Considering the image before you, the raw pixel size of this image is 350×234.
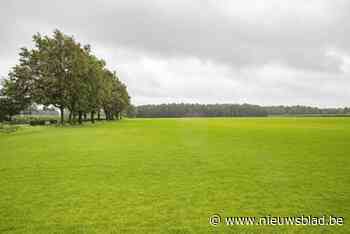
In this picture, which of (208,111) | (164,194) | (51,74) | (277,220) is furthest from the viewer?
(208,111)

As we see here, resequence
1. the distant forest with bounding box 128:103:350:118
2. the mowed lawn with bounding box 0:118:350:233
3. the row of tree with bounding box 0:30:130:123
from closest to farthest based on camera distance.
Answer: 1. the mowed lawn with bounding box 0:118:350:233
2. the row of tree with bounding box 0:30:130:123
3. the distant forest with bounding box 128:103:350:118

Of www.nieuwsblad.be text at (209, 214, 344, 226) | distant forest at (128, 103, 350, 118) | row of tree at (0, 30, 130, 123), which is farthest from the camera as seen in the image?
distant forest at (128, 103, 350, 118)

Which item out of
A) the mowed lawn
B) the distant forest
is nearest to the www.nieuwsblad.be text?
the mowed lawn

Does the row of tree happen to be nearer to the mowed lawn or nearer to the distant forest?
the mowed lawn

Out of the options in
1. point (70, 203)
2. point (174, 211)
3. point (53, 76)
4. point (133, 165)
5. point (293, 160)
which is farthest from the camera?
point (53, 76)

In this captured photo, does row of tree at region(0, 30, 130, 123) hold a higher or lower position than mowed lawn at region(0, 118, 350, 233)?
higher

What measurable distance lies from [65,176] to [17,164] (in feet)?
12.0

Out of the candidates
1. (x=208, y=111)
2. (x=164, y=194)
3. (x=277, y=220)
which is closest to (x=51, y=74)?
(x=164, y=194)

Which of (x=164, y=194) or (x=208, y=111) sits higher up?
(x=208, y=111)

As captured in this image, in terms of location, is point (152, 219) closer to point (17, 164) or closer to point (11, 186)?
point (11, 186)

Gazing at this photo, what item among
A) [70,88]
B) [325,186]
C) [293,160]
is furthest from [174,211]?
[70,88]

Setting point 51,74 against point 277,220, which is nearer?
point 277,220

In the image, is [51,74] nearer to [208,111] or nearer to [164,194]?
[164,194]

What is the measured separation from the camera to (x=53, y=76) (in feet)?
136
